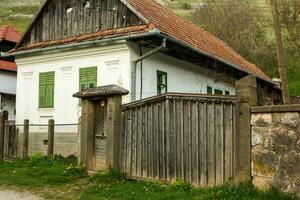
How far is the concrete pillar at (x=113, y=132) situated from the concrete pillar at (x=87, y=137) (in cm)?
84

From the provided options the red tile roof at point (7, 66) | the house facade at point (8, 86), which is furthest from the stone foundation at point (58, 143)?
the red tile roof at point (7, 66)

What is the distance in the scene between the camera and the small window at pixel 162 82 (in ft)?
56.2

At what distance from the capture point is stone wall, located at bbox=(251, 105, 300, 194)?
8555 mm

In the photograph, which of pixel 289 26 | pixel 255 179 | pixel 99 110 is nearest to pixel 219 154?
pixel 255 179

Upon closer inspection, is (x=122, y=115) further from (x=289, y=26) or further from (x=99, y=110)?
(x=289, y=26)

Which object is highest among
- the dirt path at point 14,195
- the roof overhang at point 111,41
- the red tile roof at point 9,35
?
the red tile roof at point 9,35

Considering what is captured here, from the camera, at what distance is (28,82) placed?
19016mm

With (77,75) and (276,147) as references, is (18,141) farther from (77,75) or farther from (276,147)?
(276,147)

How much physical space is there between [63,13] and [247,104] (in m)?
11.3

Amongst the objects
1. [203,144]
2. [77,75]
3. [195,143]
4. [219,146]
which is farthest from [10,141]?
[219,146]

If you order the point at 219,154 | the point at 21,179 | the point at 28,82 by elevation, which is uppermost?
the point at 28,82

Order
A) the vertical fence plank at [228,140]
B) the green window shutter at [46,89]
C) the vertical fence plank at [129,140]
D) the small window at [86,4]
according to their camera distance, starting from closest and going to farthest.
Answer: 1. the vertical fence plank at [228,140]
2. the vertical fence plank at [129,140]
3. the small window at [86,4]
4. the green window shutter at [46,89]

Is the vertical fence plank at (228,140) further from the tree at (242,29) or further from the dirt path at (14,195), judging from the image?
the tree at (242,29)

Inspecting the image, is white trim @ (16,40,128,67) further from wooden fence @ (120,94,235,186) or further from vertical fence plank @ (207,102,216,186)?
vertical fence plank @ (207,102,216,186)
